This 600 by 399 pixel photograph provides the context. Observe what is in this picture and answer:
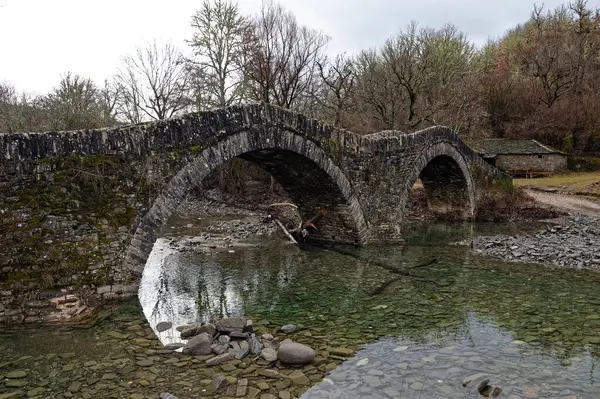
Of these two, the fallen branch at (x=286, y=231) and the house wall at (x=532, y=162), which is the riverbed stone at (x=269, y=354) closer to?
the fallen branch at (x=286, y=231)

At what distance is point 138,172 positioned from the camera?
7715mm

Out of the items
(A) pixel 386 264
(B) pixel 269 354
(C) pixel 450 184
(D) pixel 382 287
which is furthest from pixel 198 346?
(C) pixel 450 184

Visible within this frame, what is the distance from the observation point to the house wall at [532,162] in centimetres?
2870

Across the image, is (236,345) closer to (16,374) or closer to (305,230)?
(16,374)

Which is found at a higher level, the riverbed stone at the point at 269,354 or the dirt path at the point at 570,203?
the dirt path at the point at 570,203

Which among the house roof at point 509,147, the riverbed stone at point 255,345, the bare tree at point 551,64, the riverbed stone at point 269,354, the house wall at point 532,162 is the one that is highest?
the bare tree at point 551,64

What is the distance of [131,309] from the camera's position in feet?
24.5

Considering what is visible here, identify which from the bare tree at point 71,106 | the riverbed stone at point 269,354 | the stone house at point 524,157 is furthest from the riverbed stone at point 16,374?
the stone house at point 524,157

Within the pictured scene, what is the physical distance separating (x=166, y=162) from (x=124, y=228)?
1390 millimetres

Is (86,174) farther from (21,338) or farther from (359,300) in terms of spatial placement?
(359,300)

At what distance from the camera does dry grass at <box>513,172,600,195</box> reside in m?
22.3

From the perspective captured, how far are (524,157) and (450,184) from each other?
44.0 feet

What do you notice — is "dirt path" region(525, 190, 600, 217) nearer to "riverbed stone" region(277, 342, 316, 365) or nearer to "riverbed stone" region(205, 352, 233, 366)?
"riverbed stone" region(277, 342, 316, 365)

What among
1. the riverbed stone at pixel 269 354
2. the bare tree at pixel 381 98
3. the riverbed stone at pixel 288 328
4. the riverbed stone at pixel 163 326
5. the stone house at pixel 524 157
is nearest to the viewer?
the riverbed stone at pixel 269 354
